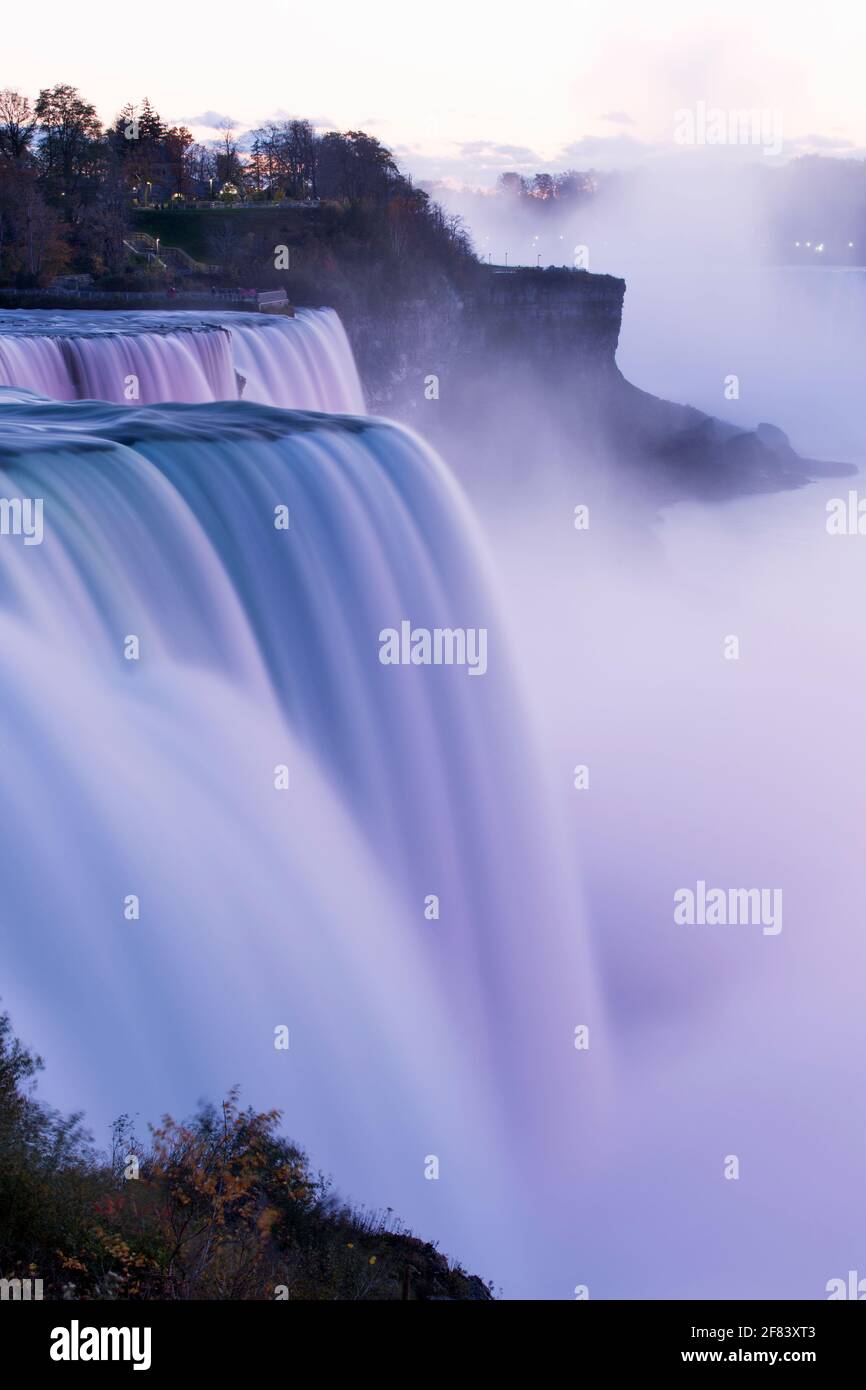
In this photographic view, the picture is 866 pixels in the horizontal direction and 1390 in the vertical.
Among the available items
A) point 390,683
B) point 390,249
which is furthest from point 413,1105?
point 390,249

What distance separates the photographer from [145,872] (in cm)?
997

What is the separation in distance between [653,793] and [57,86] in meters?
49.0

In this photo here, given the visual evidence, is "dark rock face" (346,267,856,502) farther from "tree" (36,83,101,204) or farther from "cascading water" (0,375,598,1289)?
"cascading water" (0,375,598,1289)

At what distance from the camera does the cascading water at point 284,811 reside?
9492 mm

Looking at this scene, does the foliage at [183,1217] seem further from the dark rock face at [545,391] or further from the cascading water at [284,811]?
the dark rock face at [545,391]

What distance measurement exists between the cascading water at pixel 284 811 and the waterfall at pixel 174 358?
3.82m

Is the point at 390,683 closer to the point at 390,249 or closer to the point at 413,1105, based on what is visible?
the point at 413,1105

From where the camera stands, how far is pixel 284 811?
41.9 ft

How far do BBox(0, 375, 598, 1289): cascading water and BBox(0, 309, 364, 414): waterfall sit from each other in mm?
3823

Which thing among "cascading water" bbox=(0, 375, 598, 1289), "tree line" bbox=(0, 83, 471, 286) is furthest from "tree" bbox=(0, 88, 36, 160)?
"cascading water" bbox=(0, 375, 598, 1289)

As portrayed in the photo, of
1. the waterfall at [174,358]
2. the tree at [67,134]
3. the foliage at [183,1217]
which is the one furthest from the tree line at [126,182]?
the foliage at [183,1217]

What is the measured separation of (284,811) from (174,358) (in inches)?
577

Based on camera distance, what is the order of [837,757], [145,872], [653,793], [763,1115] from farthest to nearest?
[837,757] < [653,793] < [763,1115] < [145,872]
